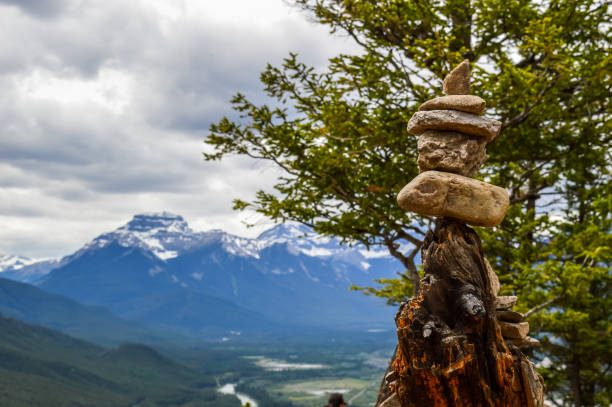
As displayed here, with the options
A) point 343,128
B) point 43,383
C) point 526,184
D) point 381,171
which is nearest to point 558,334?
point 526,184

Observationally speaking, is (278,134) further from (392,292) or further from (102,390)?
(102,390)

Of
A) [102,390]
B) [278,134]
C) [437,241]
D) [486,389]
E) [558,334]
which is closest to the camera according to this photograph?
[486,389]

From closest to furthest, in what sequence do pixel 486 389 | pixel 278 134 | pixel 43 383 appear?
pixel 486 389 → pixel 278 134 → pixel 43 383

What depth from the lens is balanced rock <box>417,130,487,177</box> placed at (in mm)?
6633

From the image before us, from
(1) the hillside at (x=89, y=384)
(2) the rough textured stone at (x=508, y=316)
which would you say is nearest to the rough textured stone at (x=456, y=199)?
(2) the rough textured stone at (x=508, y=316)

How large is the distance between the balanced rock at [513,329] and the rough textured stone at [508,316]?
0.26ft

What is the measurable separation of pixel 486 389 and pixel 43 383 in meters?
170

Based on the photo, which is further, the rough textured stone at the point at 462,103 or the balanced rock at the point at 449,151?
the balanced rock at the point at 449,151

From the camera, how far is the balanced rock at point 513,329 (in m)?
6.45

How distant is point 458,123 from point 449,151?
1.37ft

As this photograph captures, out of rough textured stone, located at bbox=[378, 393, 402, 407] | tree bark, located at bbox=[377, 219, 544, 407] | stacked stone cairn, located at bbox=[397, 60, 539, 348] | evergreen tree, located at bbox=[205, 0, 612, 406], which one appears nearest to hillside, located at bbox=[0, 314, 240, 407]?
evergreen tree, located at bbox=[205, 0, 612, 406]

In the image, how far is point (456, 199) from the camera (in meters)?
6.31

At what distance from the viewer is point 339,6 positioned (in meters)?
14.7

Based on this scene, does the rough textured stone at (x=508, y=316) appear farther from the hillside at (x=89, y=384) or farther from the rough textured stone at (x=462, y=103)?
the hillside at (x=89, y=384)
